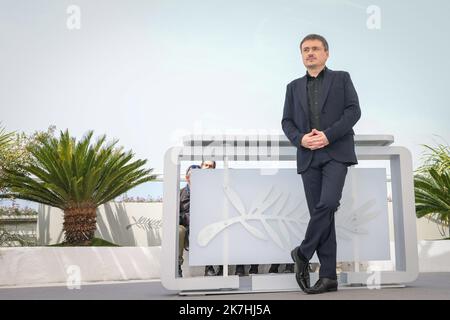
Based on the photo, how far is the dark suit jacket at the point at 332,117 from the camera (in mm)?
2699

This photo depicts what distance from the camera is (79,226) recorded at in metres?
5.72

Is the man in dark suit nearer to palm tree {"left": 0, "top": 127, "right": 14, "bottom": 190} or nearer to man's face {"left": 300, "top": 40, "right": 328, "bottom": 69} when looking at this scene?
man's face {"left": 300, "top": 40, "right": 328, "bottom": 69}

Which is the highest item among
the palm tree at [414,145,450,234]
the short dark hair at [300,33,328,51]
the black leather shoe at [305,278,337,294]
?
the short dark hair at [300,33,328,51]

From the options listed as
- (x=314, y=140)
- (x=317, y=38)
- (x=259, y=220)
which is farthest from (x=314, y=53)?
(x=259, y=220)

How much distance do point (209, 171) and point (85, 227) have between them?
129 inches

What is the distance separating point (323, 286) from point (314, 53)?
153cm

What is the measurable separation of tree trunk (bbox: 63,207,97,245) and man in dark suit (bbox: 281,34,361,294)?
3832 mm

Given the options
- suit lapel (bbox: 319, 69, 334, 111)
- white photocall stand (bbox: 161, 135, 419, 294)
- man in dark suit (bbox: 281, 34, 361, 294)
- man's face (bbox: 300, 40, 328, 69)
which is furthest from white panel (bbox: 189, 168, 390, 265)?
man's face (bbox: 300, 40, 328, 69)

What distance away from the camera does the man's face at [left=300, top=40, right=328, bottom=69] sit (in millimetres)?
2840

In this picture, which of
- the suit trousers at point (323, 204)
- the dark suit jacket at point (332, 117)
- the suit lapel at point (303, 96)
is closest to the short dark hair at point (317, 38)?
the dark suit jacket at point (332, 117)

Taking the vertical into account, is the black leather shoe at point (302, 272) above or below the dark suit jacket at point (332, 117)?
below

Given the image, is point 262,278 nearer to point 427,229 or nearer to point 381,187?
point 381,187

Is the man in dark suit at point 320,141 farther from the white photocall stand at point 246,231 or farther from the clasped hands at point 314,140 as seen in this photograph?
the white photocall stand at point 246,231
